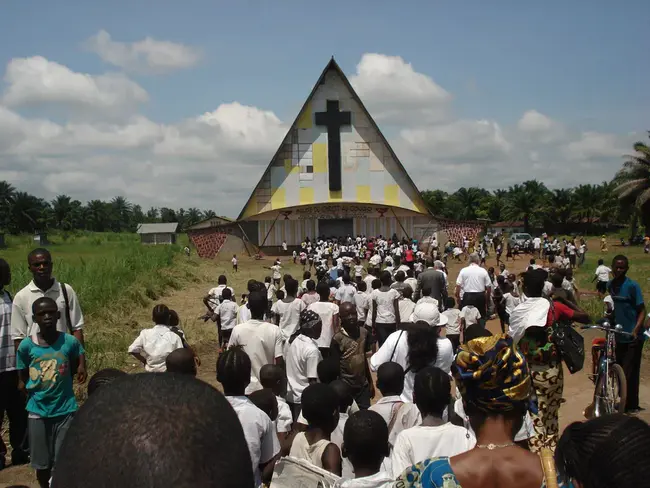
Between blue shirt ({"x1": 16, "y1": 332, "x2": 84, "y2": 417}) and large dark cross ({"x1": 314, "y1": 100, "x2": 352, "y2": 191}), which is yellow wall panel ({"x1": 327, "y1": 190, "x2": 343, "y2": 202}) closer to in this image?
large dark cross ({"x1": 314, "y1": 100, "x2": 352, "y2": 191})

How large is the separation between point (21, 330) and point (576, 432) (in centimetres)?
498

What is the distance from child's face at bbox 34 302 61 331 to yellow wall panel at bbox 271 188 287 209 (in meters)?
33.5

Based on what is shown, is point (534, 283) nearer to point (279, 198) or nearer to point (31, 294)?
point (31, 294)

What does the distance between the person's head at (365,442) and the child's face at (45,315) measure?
2.84m

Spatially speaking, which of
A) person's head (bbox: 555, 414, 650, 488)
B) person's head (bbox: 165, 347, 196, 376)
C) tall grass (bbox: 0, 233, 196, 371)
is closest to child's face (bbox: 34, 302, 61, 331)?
person's head (bbox: 165, 347, 196, 376)

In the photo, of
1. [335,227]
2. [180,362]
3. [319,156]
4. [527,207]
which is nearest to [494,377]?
[180,362]

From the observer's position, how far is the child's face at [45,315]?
183 inches

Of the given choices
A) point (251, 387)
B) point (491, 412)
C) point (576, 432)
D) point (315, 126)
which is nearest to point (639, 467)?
point (576, 432)

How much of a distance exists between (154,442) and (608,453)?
1565mm

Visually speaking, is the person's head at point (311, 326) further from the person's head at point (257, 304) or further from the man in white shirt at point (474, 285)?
the man in white shirt at point (474, 285)

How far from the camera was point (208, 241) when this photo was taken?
3881 centimetres

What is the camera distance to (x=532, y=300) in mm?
5266

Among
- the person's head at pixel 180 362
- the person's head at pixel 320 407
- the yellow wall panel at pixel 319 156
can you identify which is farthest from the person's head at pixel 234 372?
the yellow wall panel at pixel 319 156

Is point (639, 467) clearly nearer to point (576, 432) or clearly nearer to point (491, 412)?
point (576, 432)
